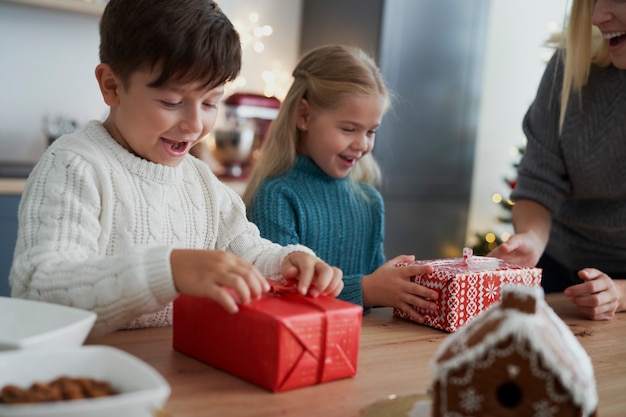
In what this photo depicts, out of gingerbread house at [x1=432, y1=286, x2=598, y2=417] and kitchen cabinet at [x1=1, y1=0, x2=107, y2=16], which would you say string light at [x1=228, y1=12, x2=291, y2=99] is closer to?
kitchen cabinet at [x1=1, y1=0, x2=107, y2=16]

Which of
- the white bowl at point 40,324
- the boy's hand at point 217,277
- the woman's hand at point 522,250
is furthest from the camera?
the woman's hand at point 522,250

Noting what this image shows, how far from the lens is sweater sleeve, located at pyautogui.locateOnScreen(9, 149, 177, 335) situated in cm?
93

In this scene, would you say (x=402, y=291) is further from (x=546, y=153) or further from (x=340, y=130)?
(x=546, y=153)

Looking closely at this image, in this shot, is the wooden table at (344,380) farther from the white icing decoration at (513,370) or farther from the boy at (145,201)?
the white icing decoration at (513,370)

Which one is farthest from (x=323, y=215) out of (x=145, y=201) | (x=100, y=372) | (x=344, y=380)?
(x=100, y=372)

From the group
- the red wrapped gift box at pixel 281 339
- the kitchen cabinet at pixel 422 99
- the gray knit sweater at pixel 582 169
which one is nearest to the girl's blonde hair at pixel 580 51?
the gray knit sweater at pixel 582 169

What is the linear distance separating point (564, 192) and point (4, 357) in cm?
149

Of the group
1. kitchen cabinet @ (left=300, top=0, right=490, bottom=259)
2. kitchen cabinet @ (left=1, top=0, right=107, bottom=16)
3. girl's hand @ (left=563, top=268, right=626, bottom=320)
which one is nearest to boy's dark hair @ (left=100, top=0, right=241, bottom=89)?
girl's hand @ (left=563, top=268, right=626, bottom=320)

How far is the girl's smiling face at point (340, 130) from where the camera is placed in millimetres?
1803

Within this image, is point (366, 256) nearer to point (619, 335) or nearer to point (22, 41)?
point (619, 335)

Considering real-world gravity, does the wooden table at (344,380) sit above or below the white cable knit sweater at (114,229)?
below

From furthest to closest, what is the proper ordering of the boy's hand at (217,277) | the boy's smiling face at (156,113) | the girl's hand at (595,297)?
the girl's hand at (595,297) → the boy's smiling face at (156,113) → the boy's hand at (217,277)

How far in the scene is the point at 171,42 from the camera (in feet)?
3.61

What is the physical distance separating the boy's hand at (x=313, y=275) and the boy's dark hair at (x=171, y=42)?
301 mm
